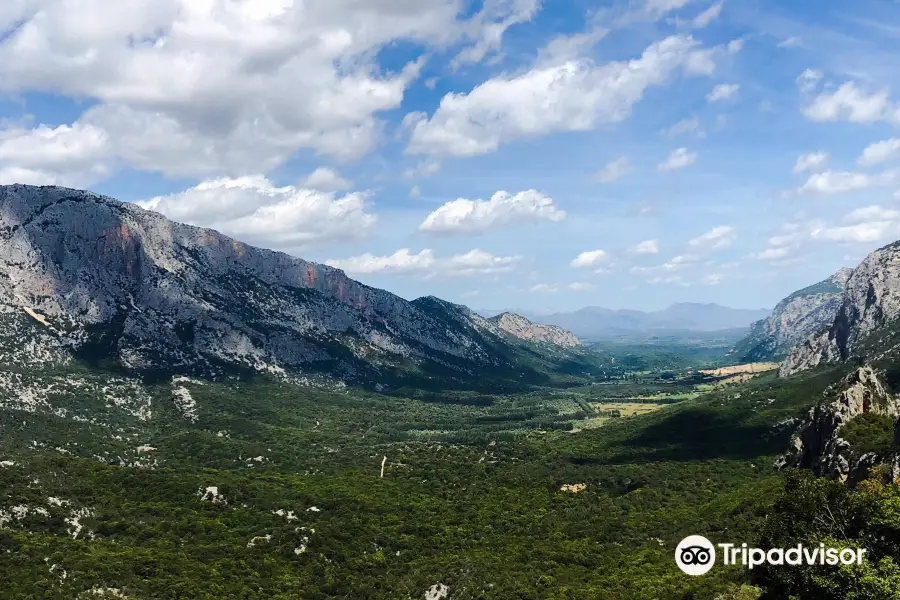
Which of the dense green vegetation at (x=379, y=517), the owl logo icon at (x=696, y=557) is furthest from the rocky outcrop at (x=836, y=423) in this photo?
the owl logo icon at (x=696, y=557)

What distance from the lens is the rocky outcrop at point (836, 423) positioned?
299ft

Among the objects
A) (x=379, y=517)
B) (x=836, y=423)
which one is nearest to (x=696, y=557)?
(x=836, y=423)

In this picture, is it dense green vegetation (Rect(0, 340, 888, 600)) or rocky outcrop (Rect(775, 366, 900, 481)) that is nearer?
dense green vegetation (Rect(0, 340, 888, 600))

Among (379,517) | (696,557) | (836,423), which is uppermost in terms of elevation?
(836,423)

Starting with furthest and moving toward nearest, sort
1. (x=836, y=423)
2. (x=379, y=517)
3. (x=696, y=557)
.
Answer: (x=379, y=517)
(x=836, y=423)
(x=696, y=557)

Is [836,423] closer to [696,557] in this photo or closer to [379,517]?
[696,557]

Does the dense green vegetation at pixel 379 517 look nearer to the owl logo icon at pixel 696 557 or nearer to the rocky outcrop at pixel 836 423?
the owl logo icon at pixel 696 557

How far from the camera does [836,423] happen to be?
10000cm

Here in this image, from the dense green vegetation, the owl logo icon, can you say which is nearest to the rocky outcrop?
the dense green vegetation

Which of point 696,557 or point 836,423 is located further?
point 836,423

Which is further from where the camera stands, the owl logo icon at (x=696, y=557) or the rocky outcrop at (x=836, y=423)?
the rocky outcrop at (x=836, y=423)

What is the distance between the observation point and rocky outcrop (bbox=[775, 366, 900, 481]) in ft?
299

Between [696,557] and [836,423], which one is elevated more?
[836,423]

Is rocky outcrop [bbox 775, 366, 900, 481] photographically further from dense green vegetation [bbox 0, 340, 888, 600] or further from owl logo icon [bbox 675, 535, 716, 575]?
owl logo icon [bbox 675, 535, 716, 575]
